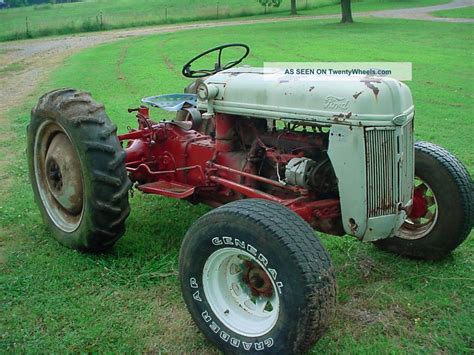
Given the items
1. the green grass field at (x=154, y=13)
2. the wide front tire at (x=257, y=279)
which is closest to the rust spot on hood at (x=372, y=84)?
the wide front tire at (x=257, y=279)

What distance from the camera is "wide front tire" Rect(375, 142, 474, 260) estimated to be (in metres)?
3.94

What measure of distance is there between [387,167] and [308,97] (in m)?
0.64

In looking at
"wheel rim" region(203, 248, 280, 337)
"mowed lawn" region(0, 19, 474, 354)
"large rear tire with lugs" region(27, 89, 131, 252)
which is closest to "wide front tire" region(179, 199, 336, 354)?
"wheel rim" region(203, 248, 280, 337)

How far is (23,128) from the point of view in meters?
8.93

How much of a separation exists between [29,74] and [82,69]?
1532 mm

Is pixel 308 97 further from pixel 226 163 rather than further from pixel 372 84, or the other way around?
pixel 226 163

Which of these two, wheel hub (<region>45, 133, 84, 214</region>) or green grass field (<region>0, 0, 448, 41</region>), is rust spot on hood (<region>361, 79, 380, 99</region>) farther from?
green grass field (<region>0, 0, 448, 41</region>)

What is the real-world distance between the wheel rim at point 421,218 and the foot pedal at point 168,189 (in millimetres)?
1669

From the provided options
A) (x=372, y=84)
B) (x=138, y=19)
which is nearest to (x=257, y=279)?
(x=372, y=84)

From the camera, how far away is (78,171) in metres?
4.30

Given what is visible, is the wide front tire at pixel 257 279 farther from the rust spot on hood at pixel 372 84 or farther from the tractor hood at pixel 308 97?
the rust spot on hood at pixel 372 84

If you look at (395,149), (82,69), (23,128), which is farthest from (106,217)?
(82,69)

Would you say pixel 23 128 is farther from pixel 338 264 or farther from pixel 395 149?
pixel 395 149

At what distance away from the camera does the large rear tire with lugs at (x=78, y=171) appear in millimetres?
3955
